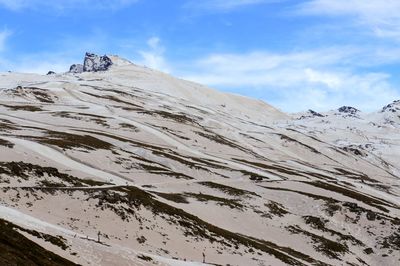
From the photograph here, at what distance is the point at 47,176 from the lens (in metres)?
65.1

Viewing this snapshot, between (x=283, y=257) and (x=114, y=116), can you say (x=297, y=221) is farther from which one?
(x=114, y=116)

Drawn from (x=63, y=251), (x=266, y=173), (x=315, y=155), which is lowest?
(x=63, y=251)

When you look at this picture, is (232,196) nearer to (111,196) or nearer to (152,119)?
(111,196)

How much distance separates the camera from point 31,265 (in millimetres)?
30031

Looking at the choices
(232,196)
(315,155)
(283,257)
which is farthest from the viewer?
(315,155)

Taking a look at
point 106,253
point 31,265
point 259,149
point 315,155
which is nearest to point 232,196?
point 106,253

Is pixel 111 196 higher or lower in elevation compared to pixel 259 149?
lower

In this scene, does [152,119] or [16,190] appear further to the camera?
[152,119]

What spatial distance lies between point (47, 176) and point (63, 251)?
29.9 m

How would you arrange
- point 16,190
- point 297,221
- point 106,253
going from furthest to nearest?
1. point 297,221
2. point 16,190
3. point 106,253

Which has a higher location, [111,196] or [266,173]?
[266,173]

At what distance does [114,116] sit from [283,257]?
12401 centimetres

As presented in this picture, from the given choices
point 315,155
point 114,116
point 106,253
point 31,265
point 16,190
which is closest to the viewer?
point 31,265

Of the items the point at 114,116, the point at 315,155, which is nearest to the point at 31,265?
the point at 114,116
